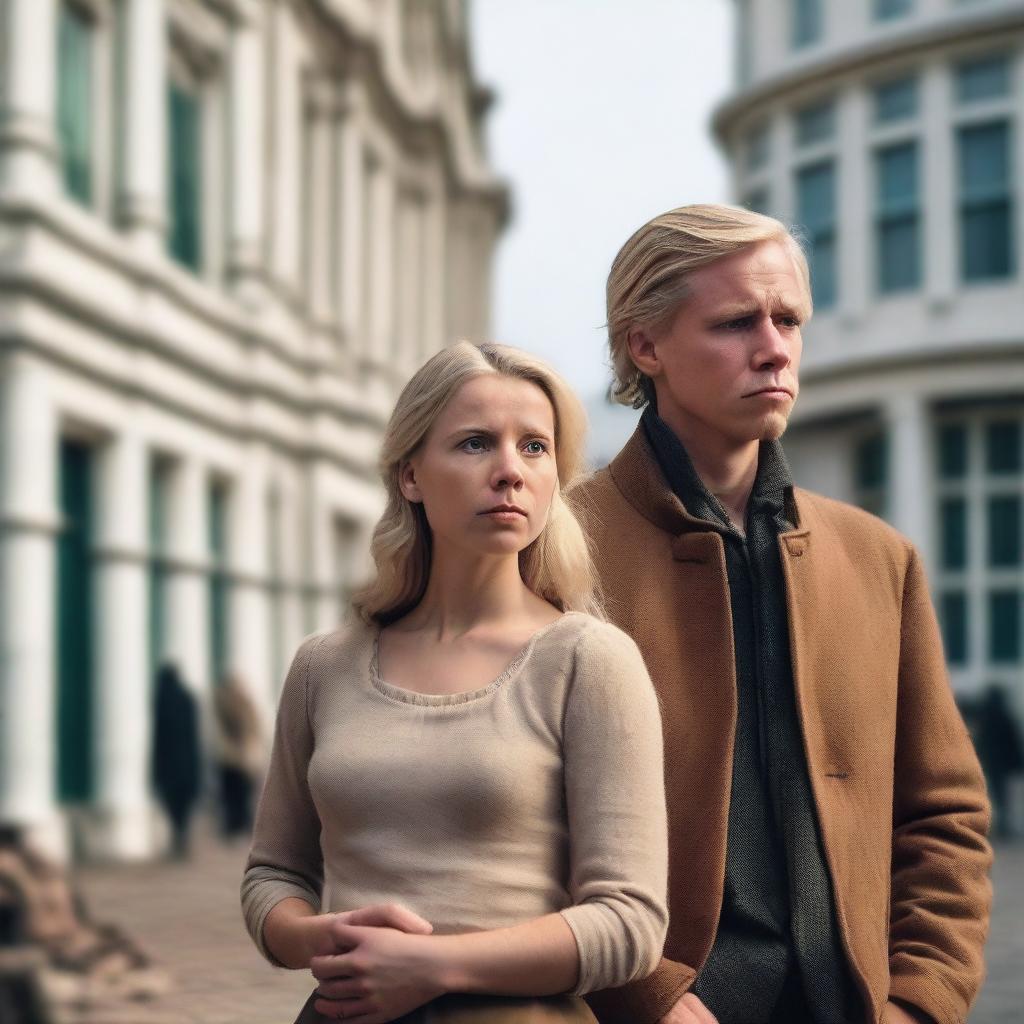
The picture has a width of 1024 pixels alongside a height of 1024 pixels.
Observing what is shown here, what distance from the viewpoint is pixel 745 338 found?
97.6 inches

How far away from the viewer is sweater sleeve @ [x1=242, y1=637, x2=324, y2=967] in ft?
7.68

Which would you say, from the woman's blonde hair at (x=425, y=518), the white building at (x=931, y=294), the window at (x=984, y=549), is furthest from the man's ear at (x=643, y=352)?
the window at (x=984, y=549)

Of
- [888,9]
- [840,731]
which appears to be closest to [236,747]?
[888,9]

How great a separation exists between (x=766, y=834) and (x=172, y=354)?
18.7 m

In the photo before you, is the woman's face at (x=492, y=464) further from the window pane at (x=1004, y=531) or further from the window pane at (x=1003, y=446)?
the window pane at (x=1003, y=446)

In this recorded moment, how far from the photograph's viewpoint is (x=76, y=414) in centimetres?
1786

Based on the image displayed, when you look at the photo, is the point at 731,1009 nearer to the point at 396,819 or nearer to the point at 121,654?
the point at 396,819

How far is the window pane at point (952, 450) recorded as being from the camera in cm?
2572

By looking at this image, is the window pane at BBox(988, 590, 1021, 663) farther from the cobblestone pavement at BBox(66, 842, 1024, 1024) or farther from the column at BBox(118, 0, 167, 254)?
the column at BBox(118, 0, 167, 254)

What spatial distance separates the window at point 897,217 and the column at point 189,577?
969 cm

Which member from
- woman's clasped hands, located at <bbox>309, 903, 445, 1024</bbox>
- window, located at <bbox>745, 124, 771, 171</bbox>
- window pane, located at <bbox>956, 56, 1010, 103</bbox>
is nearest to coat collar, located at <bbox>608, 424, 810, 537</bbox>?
woman's clasped hands, located at <bbox>309, 903, 445, 1024</bbox>

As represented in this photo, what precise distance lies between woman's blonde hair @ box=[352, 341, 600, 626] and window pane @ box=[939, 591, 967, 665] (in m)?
23.5

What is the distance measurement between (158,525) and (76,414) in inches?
130

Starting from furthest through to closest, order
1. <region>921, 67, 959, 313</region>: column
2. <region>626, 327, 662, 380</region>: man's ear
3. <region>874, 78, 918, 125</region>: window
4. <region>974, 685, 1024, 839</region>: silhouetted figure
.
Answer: <region>874, 78, 918, 125</region>: window < <region>921, 67, 959, 313</region>: column < <region>974, 685, 1024, 839</region>: silhouetted figure < <region>626, 327, 662, 380</region>: man's ear
